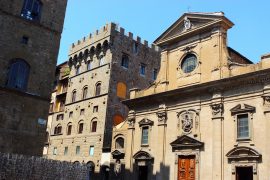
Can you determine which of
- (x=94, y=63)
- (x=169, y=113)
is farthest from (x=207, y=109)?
(x=94, y=63)

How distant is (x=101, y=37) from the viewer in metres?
35.3

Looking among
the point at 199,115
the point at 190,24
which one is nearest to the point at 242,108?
the point at 199,115

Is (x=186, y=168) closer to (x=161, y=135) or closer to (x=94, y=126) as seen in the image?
(x=161, y=135)

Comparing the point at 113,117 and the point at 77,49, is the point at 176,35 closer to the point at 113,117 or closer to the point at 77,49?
the point at 113,117

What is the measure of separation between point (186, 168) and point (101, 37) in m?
18.5

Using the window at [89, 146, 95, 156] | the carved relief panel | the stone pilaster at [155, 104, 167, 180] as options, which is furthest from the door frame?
the window at [89, 146, 95, 156]

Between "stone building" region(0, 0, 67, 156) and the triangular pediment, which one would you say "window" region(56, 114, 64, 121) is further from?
the triangular pediment

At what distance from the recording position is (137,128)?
26.0 metres

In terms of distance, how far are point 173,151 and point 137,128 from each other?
419 cm

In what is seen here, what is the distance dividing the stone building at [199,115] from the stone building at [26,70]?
742 centimetres

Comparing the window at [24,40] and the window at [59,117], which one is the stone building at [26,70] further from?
the window at [59,117]

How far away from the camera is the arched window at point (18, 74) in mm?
21500

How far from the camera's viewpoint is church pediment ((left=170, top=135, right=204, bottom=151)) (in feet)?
69.8

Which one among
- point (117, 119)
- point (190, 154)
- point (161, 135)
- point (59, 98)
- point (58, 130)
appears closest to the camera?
point (190, 154)
